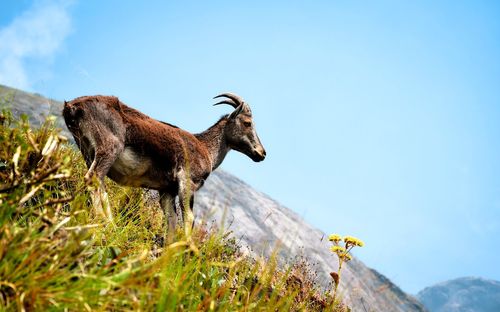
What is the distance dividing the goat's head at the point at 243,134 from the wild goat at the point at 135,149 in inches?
27.8

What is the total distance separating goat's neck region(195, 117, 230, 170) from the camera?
761 cm

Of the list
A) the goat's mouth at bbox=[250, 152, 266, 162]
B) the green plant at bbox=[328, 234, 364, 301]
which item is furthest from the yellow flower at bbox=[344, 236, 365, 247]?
the goat's mouth at bbox=[250, 152, 266, 162]

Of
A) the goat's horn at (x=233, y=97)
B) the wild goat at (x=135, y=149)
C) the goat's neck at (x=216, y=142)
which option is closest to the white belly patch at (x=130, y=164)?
the wild goat at (x=135, y=149)

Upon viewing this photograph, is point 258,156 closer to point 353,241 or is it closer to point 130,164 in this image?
point 130,164

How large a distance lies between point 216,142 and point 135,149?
6.12ft

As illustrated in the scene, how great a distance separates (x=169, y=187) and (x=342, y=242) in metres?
2.45

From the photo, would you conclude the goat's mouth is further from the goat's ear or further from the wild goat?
the wild goat

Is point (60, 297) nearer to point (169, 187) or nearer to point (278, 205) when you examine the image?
point (169, 187)

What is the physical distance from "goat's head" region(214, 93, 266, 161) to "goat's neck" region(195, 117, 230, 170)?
99 mm

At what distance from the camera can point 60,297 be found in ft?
7.63

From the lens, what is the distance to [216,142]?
7.70 meters

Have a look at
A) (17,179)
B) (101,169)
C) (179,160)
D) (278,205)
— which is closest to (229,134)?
(179,160)

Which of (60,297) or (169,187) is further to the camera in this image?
(169,187)

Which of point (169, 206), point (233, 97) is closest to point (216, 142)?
point (233, 97)
